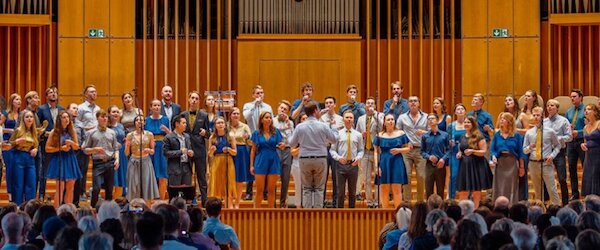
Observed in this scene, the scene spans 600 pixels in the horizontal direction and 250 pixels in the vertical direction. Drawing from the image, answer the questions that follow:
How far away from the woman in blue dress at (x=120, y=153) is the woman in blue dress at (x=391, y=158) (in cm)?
292

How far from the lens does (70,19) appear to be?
17.9 m

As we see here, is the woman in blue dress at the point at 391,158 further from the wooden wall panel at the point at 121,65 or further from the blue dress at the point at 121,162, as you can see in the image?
the wooden wall panel at the point at 121,65

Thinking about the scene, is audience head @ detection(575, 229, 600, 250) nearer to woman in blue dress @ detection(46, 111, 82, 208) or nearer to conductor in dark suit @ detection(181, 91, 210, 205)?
conductor in dark suit @ detection(181, 91, 210, 205)

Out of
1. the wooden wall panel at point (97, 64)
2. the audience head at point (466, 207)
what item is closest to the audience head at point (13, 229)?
the audience head at point (466, 207)

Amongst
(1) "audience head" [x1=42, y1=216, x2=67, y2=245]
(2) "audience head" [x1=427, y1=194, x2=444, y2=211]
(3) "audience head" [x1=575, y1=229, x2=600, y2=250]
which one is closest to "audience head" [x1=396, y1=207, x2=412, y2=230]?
Answer: (2) "audience head" [x1=427, y1=194, x2=444, y2=211]

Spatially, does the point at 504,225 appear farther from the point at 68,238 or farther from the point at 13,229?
the point at 13,229

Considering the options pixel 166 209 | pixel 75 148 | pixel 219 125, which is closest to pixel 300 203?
pixel 219 125

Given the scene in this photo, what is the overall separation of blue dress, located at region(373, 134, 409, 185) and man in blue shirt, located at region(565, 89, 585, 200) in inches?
82.5

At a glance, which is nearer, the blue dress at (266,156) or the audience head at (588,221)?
the audience head at (588,221)

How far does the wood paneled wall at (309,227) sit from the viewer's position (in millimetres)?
12258

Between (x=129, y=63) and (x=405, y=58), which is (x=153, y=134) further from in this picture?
(x=405, y=58)

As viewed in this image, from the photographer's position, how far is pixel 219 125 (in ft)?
45.2

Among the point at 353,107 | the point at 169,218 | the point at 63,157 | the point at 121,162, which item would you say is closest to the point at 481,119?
the point at 353,107

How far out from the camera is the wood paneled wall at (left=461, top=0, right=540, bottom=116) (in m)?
17.8
